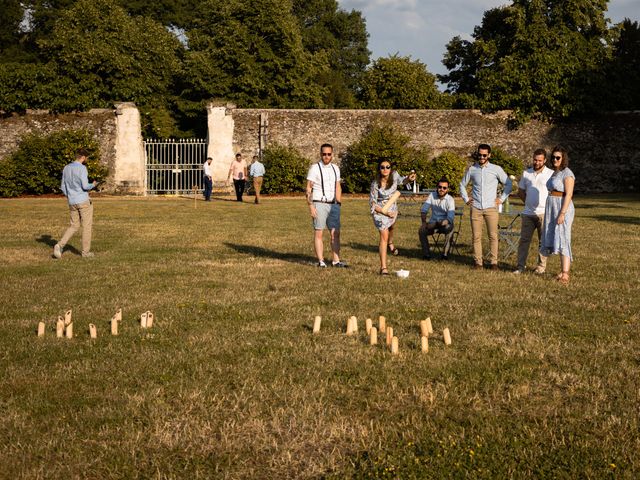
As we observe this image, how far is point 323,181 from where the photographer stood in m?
9.81

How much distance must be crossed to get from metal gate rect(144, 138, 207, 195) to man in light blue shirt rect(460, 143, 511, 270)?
761 inches

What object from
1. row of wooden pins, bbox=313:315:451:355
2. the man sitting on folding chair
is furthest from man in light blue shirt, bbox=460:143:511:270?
row of wooden pins, bbox=313:315:451:355

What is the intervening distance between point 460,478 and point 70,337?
11.9 feet

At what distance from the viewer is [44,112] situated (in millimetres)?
27984

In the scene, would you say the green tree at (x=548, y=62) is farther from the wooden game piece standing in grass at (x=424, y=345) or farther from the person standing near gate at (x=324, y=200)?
the wooden game piece standing in grass at (x=424, y=345)

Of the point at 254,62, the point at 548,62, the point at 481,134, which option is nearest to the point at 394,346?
the point at 481,134

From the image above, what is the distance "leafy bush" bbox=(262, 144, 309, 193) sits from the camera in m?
27.6

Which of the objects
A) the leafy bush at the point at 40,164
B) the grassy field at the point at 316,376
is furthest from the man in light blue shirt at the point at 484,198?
the leafy bush at the point at 40,164

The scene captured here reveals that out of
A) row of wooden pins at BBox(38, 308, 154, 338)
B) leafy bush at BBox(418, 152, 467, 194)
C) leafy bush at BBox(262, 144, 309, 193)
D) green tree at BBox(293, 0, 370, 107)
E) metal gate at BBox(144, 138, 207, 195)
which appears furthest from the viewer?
green tree at BBox(293, 0, 370, 107)

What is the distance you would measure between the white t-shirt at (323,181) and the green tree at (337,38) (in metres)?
38.1

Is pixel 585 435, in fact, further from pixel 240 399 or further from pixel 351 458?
pixel 240 399

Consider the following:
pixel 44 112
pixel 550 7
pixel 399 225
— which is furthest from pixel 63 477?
pixel 550 7

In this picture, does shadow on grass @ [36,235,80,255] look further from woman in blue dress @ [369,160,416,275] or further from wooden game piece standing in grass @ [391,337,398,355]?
wooden game piece standing in grass @ [391,337,398,355]

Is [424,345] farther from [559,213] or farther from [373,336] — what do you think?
[559,213]
